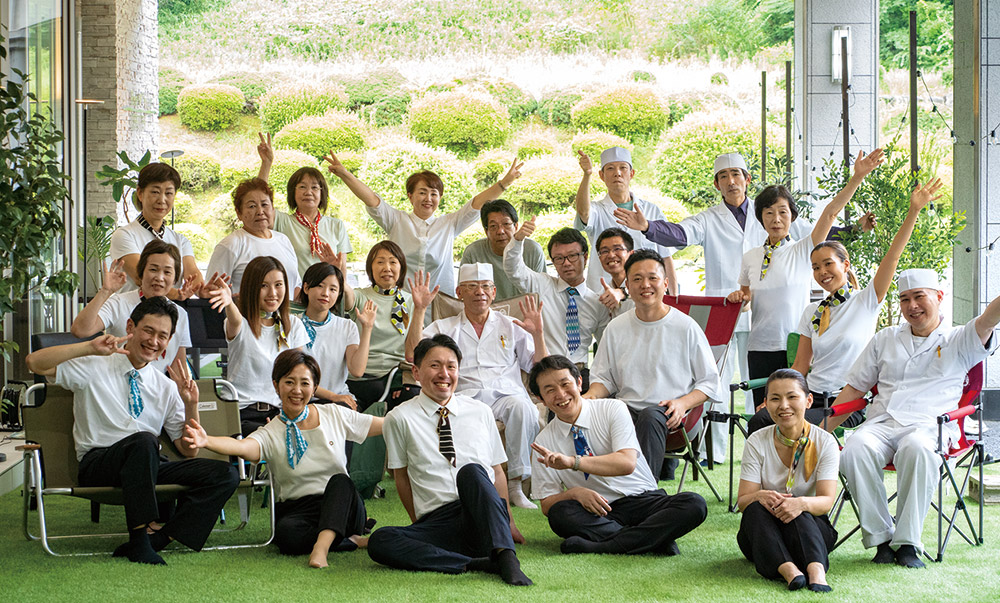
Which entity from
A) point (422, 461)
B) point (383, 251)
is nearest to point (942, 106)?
point (383, 251)

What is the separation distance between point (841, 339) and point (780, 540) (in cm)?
136

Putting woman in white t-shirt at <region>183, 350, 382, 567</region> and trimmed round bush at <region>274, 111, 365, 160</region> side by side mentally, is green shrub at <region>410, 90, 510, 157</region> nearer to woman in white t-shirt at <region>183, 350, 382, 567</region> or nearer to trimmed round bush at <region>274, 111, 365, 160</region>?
trimmed round bush at <region>274, 111, 365, 160</region>

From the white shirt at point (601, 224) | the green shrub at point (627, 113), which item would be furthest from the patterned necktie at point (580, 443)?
the green shrub at point (627, 113)

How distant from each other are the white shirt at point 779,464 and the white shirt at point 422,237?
256cm

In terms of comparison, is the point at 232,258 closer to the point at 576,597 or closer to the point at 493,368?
the point at 493,368

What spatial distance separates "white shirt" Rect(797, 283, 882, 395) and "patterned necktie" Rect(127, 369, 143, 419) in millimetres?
2837

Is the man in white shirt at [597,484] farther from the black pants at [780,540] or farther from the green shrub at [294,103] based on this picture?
the green shrub at [294,103]

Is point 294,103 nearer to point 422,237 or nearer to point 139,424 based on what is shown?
point 422,237

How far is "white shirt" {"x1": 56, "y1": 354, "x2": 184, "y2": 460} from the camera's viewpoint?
4.00 metres

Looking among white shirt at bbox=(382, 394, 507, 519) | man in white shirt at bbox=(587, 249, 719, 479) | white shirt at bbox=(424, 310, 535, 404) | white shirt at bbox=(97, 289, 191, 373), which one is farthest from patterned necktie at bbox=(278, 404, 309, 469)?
man in white shirt at bbox=(587, 249, 719, 479)

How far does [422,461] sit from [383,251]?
1513mm

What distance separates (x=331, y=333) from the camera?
4805 millimetres

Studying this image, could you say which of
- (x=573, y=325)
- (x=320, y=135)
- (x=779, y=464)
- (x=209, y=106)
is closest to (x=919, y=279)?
(x=779, y=464)

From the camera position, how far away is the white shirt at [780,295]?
526 centimetres
